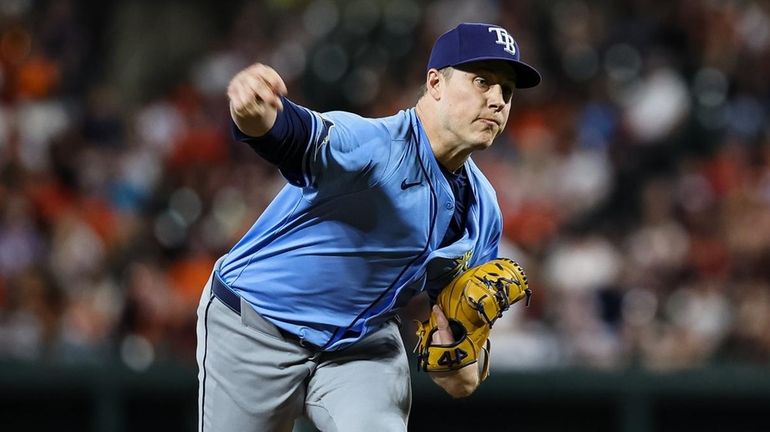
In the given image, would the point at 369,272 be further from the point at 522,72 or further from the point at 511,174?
the point at 511,174

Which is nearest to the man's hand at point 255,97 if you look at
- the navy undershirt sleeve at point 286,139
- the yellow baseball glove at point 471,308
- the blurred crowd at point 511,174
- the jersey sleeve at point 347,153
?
the navy undershirt sleeve at point 286,139

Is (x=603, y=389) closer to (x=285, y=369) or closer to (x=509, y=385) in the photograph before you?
(x=509, y=385)

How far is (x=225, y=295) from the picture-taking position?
411 centimetres

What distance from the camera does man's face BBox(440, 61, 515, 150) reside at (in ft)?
12.7

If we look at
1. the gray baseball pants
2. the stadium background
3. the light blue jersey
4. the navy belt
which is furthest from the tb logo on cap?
the stadium background

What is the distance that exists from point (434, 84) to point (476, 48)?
0.21m

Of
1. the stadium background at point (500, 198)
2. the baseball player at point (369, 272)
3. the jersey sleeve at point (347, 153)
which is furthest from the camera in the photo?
the stadium background at point (500, 198)

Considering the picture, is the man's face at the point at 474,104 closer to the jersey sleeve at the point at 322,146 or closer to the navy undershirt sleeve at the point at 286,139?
the jersey sleeve at the point at 322,146

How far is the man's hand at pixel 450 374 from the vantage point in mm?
4195

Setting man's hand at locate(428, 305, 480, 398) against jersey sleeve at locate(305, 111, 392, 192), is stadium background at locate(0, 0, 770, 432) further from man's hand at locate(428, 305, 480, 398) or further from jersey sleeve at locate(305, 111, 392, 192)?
jersey sleeve at locate(305, 111, 392, 192)

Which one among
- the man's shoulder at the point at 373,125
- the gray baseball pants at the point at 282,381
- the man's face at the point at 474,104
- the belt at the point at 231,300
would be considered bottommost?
the gray baseball pants at the point at 282,381

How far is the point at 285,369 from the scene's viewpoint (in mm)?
4000

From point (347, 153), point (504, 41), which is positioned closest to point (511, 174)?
point (504, 41)

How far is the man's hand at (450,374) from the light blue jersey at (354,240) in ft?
0.49
